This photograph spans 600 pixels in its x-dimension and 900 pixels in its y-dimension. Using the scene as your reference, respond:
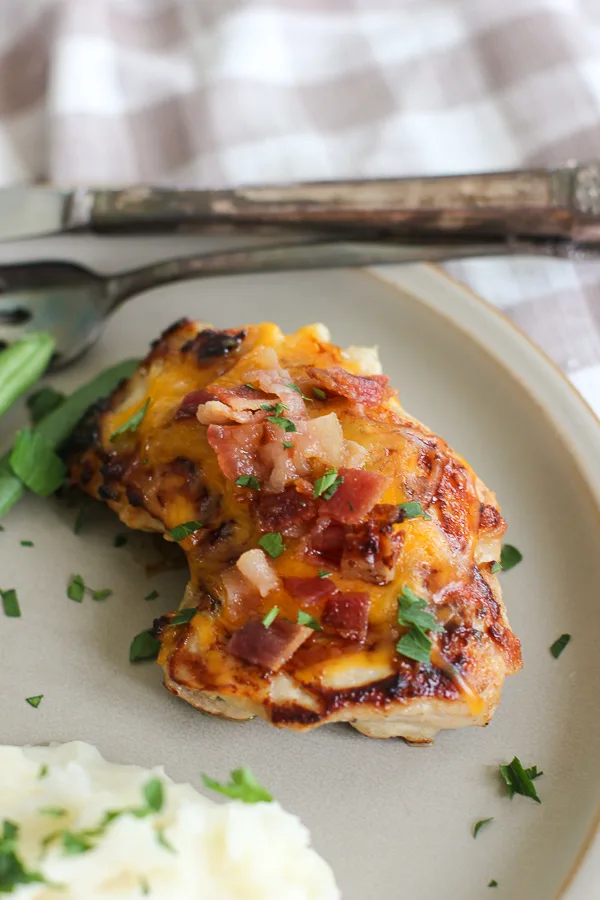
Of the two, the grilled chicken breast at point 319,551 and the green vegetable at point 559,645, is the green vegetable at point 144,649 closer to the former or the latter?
the grilled chicken breast at point 319,551

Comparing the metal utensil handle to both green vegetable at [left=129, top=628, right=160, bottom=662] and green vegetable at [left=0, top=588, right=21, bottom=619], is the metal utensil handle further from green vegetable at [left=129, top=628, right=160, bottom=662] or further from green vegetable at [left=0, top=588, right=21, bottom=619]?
green vegetable at [left=129, top=628, right=160, bottom=662]

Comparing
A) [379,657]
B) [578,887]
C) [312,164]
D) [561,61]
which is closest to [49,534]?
[379,657]

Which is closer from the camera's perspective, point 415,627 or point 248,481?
point 415,627

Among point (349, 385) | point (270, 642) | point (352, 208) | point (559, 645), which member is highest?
point (352, 208)

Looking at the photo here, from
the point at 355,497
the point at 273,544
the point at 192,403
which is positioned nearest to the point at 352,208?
the point at 192,403

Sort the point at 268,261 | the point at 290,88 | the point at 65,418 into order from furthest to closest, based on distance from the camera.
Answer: the point at 290,88 < the point at 268,261 < the point at 65,418

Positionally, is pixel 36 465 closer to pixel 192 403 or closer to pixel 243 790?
pixel 192 403

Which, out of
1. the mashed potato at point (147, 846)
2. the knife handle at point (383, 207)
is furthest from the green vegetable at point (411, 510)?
the knife handle at point (383, 207)
